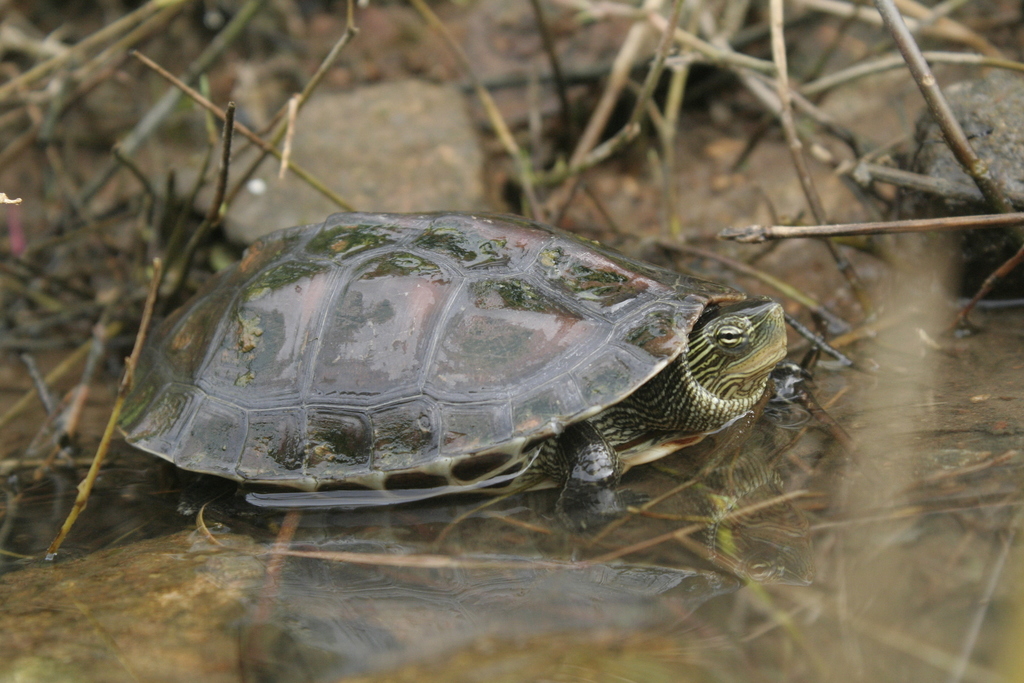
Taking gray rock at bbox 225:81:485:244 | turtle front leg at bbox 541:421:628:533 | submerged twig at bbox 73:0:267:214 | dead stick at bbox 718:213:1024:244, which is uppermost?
submerged twig at bbox 73:0:267:214

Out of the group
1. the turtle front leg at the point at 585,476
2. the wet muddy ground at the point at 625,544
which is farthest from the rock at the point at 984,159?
the turtle front leg at the point at 585,476

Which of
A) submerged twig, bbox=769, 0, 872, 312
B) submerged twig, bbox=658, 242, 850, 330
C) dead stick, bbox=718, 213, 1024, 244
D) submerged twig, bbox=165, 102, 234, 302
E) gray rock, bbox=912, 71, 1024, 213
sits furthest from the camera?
submerged twig, bbox=658, 242, 850, 330

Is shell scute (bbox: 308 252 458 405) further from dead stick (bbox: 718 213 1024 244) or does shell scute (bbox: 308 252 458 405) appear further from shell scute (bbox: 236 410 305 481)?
dead stick (bbox: 718 213 1024 244)

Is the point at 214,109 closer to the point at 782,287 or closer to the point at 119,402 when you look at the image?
the point at 119,402

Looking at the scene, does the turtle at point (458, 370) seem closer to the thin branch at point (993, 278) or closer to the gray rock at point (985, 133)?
the thin branch at point (993, 278)

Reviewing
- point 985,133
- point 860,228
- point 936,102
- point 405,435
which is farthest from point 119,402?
point 985,133

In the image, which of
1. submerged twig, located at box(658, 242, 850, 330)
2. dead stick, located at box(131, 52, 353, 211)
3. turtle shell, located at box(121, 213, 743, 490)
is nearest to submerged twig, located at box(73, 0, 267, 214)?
dead stick, located at box(131, 52, 353, 211)

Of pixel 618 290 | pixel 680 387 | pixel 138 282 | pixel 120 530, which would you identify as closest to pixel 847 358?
pixel 680 387

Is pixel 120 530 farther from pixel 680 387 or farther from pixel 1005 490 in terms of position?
pixel 1005 490
